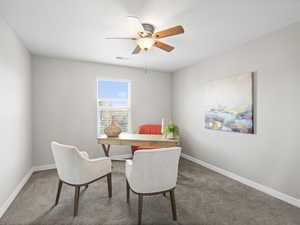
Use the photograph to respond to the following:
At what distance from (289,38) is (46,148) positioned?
4.71m

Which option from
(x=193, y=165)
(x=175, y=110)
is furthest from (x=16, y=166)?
(x=175, y=110)

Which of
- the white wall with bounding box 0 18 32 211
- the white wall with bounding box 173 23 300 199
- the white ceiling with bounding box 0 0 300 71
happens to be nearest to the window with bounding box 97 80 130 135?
the white ceiling with bounding box 0 0 300 71

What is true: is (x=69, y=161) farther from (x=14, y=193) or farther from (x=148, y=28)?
(x=148, y=28)

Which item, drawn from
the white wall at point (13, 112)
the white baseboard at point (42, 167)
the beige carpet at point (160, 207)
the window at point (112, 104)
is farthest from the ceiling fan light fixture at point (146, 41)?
the white baseboard at point (42, 167)

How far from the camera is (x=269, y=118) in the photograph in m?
2.46

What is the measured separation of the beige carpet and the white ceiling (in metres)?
2.43

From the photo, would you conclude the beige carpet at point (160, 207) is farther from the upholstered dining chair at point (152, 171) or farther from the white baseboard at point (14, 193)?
the upholstered dining chair at point (152, 171)

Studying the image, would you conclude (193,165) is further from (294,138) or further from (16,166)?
(16,166)

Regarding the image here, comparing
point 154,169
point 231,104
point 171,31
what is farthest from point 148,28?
point 231,104

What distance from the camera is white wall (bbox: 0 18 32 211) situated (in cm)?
203

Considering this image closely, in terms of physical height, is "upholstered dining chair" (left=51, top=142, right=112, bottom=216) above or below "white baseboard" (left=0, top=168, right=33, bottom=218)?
above

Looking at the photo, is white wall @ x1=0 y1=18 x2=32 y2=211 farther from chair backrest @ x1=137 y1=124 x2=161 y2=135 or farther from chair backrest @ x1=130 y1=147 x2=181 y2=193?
chair backrest @ x1=137 y1=124 x2=161 y2=135

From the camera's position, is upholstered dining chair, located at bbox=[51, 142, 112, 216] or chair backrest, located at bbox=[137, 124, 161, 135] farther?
chair backrest, located at bbox=[137, 124, 161, 135]

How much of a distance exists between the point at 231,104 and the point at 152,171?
6.89ft
